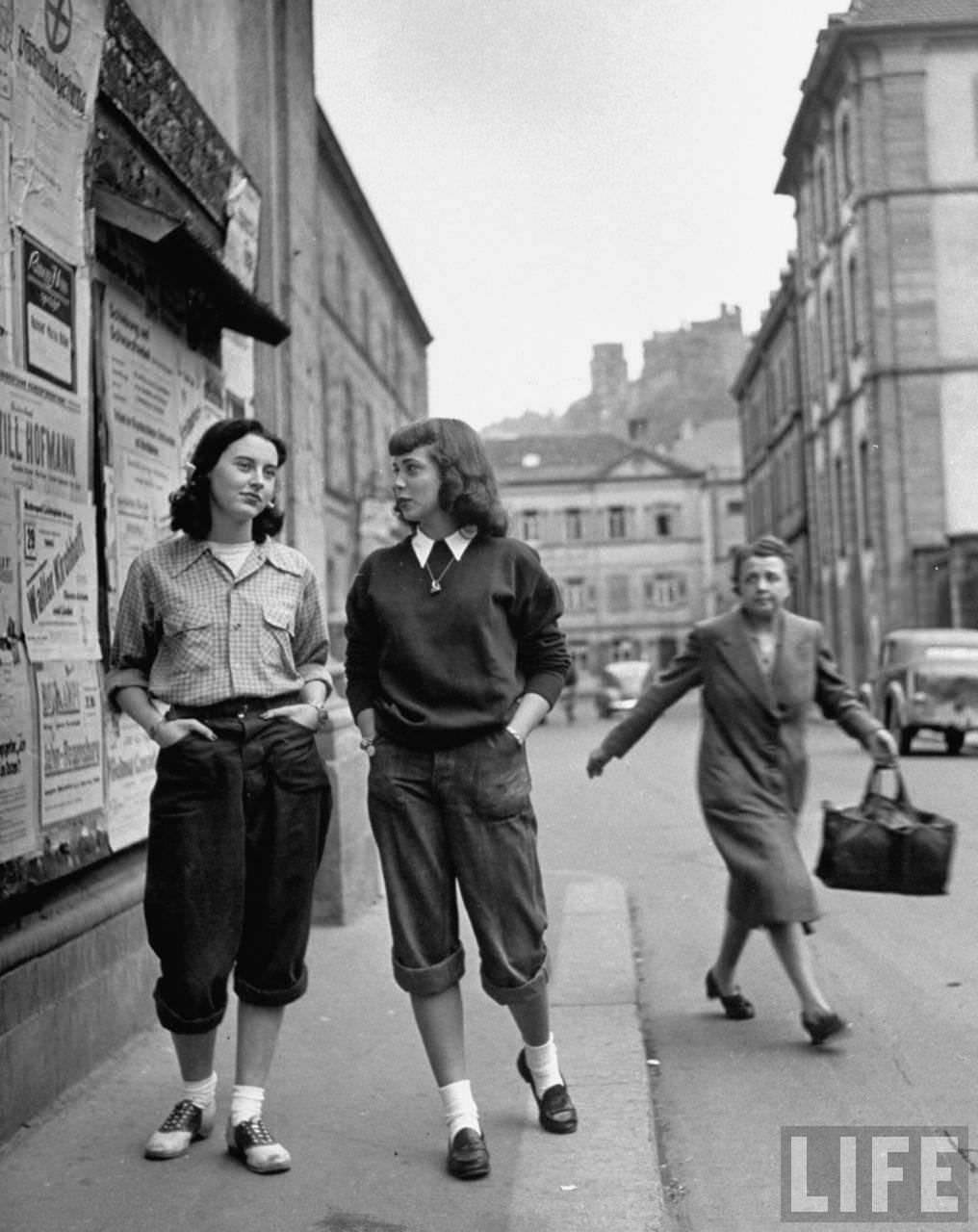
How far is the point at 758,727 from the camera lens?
5508 mm

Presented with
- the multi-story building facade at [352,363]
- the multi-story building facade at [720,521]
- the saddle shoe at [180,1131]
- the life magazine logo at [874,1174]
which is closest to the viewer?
the life magazine logo at [874,1174]

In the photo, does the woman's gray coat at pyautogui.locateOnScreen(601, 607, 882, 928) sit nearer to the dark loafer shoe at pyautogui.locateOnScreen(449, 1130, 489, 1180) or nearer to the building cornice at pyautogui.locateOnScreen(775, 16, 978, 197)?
the dark loafer shoe at pyautogui.locateOnScreen(449, 1130, 489, 1180)

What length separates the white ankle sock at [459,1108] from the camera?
3.98 meters

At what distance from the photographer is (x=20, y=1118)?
14.1 ft

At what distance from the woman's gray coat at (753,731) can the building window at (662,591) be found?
79.7m

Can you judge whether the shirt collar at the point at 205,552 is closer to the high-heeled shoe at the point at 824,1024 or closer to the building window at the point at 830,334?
the high-heeled shoe at the point at 824,1024

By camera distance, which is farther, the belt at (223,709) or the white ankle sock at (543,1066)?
the white ankle sock at (543,1066)

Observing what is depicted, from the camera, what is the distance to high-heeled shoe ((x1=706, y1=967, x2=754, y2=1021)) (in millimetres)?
5723

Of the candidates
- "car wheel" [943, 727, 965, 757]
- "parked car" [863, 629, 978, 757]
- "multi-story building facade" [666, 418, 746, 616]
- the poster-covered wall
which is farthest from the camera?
"multi-story building facade" [666, 418, 746, 616]

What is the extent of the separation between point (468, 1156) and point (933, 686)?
18656 millimetres

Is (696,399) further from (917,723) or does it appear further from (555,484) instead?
(917,723)

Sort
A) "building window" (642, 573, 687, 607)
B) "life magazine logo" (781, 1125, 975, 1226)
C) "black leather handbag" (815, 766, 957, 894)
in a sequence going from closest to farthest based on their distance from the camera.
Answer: "life magazine logo" (781, 1125, 975, 1226) < "black leather handbag" (815, 766, 957, 894) < "building window" (642, 573, 687, 607)

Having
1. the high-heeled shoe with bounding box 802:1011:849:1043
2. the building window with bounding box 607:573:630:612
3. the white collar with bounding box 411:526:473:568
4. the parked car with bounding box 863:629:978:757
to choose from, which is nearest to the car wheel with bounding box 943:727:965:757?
the parked car with bounding box 863:629:978:757

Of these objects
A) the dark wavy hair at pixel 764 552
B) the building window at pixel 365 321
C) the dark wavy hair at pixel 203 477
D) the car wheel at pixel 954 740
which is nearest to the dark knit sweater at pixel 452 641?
the dark wavy hair at pixel 203 477
